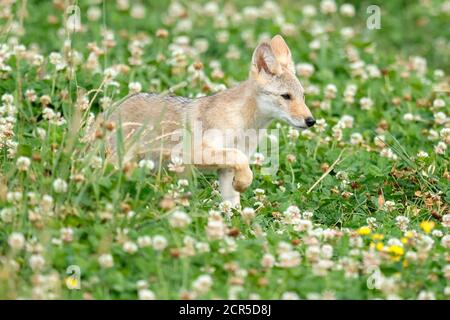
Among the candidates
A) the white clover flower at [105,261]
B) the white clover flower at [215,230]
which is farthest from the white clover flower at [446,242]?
the white clover flower at [105,261]

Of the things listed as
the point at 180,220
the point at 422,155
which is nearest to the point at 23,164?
the point at 180,220

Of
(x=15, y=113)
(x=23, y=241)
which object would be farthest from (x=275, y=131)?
(x=23, y=241)

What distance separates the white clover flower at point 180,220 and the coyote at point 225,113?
4.18 ft

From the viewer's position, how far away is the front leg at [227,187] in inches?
303

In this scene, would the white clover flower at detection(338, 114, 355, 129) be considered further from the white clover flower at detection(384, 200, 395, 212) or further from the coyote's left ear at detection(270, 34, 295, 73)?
the white clover flower at detection(384, 200, 395, 212)

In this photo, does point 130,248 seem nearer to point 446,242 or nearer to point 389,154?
point 446,242

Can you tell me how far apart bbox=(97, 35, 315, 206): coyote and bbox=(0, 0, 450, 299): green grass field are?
211 millimetres

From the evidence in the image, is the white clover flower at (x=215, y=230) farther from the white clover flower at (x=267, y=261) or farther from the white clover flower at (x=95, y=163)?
the white clover flower at (x=95, y=163)

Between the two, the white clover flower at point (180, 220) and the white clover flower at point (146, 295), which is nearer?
the white clover flower at point (146, 295)

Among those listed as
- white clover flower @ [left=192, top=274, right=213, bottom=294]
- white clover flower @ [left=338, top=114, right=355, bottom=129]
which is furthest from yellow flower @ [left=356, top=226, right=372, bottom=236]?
white clover flower @ [left=338, top=114, right=355, bottom=129]

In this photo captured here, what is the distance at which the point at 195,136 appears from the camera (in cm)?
784

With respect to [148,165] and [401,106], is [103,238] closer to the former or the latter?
[148,165]

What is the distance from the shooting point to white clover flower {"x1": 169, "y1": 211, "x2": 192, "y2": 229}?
6332mm

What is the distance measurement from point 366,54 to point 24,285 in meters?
6.91
